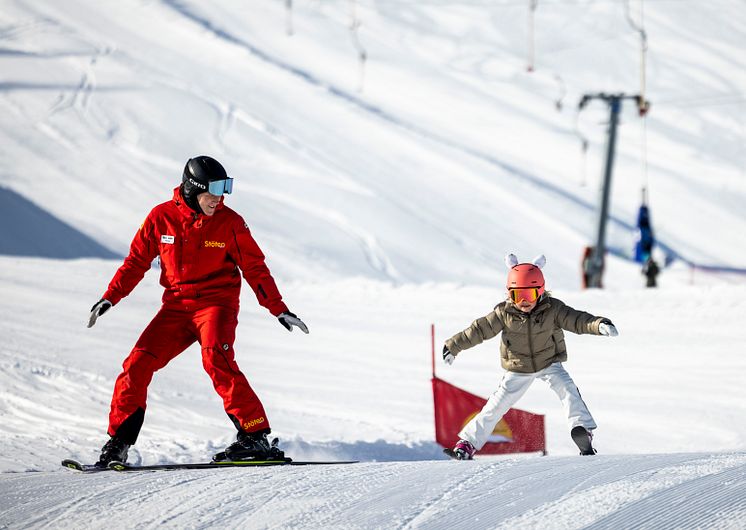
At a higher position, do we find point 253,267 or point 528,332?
point 253,267

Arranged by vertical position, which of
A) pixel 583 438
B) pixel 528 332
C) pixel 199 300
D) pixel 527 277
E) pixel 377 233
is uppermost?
pixel 377 233

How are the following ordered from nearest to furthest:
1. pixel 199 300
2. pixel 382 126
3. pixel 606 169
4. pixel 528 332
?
pixel 199 300
pixel 528 332
pixel 606 169
pixel 382 126

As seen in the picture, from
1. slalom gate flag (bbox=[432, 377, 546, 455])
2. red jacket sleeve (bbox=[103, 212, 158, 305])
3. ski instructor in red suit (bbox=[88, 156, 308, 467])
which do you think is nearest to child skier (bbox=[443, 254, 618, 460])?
ski instructor in red suit (bbox=[88, 156, 308, 467])

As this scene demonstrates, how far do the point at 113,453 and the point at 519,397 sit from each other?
2145 mm

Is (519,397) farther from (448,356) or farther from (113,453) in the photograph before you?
(113,453)

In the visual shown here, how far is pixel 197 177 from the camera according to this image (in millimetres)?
4816

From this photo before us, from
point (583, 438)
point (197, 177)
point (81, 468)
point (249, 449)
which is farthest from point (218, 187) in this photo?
point (583, 438)

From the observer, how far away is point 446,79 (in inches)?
1224

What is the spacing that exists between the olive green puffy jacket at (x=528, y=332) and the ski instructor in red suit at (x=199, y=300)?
108cm

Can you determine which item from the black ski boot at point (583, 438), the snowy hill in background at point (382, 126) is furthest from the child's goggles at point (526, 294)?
the snowy hill in background at point (382, 126)

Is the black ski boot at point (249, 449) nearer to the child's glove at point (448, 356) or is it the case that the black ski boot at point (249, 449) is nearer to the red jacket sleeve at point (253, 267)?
the red jacket sleeve at point (253, 267)

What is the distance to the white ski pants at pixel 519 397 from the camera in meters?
5.29

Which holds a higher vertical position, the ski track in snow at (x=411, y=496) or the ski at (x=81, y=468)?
the ski at (x=81, y=468)

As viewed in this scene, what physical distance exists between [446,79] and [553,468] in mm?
27684
